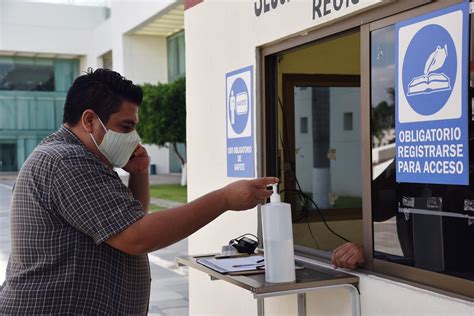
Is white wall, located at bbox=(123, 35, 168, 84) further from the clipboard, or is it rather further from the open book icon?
the open book icon

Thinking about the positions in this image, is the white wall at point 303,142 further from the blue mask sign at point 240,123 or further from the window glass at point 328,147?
the blue mask sign at point 240,123

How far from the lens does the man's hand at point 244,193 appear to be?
6.47ft

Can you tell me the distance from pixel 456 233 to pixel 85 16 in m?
36.0

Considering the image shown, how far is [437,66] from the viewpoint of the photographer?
7.91 feet

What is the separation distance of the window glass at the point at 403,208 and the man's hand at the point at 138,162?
42.0 inches

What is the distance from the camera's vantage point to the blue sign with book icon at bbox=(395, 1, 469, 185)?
2289mm

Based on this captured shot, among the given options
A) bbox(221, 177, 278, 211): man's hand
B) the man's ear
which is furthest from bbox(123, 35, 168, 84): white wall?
bbox(221, 177, 278, 211): man's hand

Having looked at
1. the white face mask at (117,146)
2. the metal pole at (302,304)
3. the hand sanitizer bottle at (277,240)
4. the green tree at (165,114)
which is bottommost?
the metal pole at (302,304)

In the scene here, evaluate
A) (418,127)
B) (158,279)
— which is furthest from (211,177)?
(158,279)

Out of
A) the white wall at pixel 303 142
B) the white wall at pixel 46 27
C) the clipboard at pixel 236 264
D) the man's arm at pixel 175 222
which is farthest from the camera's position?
the white wall at pixel 46 27

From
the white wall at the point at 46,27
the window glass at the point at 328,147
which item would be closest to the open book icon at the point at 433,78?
the window glass at the point at 328,147

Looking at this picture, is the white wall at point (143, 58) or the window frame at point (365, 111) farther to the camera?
the white wall at point (143, 58)

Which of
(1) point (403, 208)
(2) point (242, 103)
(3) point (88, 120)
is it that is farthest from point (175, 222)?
(2) point (242, 103)

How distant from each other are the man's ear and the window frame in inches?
52.2
